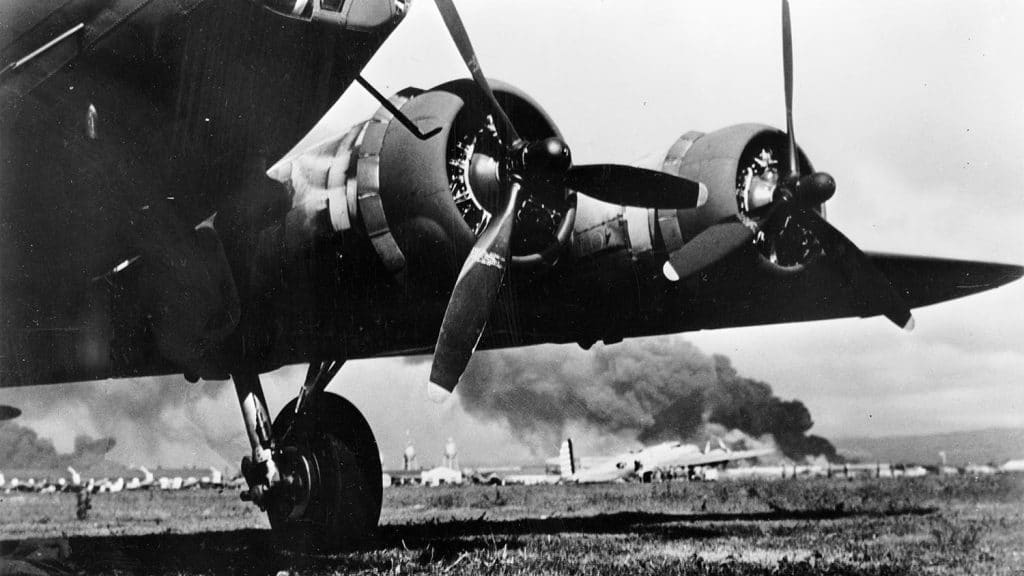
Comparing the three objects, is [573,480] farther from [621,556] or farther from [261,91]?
[261,91]

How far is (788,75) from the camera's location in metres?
8.31

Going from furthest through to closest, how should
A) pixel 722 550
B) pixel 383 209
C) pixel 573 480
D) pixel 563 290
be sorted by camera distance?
1. pixel 573 480
2. pixel 722 550
3. pixel 563 290
4. pixel 383 209

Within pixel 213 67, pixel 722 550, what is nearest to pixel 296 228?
pixel 213 67

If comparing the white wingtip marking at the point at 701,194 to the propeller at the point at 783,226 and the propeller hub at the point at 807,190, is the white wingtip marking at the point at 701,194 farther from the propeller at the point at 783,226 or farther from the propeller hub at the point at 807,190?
the propeller hub at the point at 807,190

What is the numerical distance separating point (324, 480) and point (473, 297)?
11.0ft

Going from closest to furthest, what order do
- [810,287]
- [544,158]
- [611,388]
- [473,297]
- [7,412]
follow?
1. [544,158]
2. [473,297]
3. [810,287]
4. [7,412]
5. [611,388]

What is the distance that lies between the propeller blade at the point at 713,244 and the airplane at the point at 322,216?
0.8 inches

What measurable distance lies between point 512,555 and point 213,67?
206 inches

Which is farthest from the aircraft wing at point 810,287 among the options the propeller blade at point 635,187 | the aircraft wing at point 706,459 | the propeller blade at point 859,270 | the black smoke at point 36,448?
the black smoke at point 36,448

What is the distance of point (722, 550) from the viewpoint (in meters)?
9.20

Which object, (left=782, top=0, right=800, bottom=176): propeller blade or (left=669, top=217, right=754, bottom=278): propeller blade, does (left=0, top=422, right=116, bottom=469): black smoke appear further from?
(left=782, top=0, right=800, bottom=176): propeller blade

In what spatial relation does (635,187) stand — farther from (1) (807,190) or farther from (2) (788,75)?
(2) (788,75)

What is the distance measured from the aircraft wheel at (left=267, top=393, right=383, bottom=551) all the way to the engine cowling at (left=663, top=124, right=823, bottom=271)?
4200mm

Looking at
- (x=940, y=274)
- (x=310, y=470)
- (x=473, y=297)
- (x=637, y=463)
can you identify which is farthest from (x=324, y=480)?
(x=637, y=463)
